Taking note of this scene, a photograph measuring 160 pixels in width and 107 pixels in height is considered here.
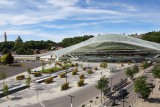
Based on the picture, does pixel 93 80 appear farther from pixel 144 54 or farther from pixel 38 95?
pixel 144 54

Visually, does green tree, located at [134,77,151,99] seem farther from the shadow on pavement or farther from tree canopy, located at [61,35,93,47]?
tree canopy, located at [61,35,93,47]

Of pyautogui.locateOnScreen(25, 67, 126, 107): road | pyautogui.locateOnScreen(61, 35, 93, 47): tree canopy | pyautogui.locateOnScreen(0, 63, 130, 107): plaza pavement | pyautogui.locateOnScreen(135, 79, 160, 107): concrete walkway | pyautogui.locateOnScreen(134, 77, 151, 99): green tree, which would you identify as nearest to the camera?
pyautogui.locateOnScreen(135, 79, 160, 107): concrete walkway

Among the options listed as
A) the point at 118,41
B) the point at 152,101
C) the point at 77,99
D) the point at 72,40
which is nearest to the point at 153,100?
the point at 152,101

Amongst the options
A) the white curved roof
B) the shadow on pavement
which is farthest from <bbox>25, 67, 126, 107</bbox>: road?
the white curved roof

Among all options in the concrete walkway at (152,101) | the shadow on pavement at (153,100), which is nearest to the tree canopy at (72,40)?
the concrete walkway at (152,101)

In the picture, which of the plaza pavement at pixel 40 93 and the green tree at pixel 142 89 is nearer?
the green tree at pixel 142 89

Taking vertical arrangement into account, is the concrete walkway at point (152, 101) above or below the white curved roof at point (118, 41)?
below

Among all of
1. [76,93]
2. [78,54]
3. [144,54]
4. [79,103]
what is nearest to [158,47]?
[144,54]

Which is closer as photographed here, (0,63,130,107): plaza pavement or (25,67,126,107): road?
(25,67,126,107): road

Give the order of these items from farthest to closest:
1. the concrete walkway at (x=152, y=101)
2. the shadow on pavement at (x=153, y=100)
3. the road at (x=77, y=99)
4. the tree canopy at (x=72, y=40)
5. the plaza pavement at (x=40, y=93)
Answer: the tree canopy at (x=72, y=40) → the plaza pavement at (x=40, y=93) → the road at (x=77, y=99) → the shadow on pavement at (x=153, y=100) → the concrete walkway at (x=152, y=101)

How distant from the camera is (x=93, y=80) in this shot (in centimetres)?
5706

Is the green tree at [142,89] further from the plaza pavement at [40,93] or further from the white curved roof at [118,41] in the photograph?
the white curved roof at [118,41]

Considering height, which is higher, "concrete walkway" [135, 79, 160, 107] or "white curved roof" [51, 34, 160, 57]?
"white curved roof" [51, 34, 160, 57]

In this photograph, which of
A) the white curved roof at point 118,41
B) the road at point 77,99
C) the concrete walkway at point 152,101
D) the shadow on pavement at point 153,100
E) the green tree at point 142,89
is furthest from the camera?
the white curved roof at point 118,41
